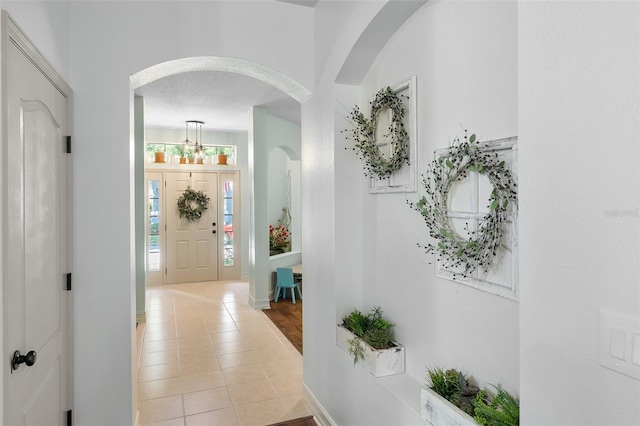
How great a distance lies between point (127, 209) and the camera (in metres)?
2.38

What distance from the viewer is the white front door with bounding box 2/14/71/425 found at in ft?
4.50

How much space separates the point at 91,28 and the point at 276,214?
5804 millimetres

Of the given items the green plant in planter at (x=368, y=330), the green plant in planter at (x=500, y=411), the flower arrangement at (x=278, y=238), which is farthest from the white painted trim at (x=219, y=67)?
the flower arrangement at (x=278, y=238)

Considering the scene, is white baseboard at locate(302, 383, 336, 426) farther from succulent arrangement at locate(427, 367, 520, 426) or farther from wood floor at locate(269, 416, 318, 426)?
succulent arrangement at locate(427, 367, 520, 426)

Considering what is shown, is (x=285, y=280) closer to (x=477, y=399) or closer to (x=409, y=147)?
A: (x=409, y=147)

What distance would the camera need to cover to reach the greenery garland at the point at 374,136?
6.74ft

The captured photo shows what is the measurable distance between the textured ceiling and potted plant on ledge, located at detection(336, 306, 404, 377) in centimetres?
310

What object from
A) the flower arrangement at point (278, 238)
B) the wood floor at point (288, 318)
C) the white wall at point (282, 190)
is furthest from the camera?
the white wall at point (282, 190)

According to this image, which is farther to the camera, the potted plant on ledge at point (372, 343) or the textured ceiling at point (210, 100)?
the textured ceiling at point (210, 100)

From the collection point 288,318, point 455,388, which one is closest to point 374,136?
point 455,388

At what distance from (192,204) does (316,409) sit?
533 centimetres

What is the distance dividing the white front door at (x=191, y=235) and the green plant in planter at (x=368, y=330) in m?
5.45

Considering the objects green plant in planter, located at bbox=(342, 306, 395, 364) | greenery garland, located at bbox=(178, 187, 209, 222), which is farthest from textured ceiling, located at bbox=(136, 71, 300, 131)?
green plant in planter, located at bbox=(342, 306, 395, 364)

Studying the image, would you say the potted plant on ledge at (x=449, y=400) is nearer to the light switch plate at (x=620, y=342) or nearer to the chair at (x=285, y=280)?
the light switch plate at (x=620, y=342)
